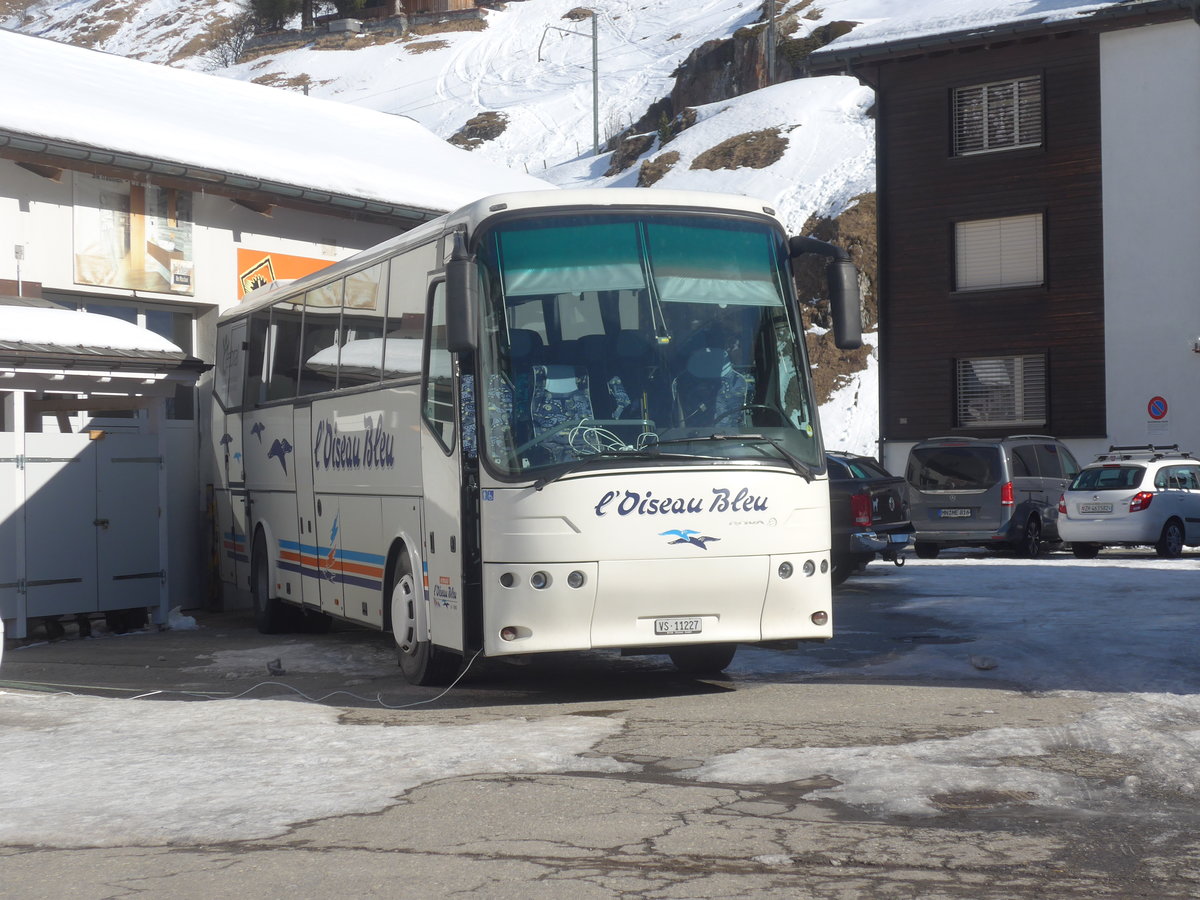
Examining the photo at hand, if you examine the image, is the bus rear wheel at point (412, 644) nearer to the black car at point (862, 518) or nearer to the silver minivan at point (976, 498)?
the black car at point (862, 518)

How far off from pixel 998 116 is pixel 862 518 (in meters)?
19.6

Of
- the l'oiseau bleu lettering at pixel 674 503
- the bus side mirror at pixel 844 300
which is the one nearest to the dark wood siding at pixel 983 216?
the bus side mirror at pixel 844 300

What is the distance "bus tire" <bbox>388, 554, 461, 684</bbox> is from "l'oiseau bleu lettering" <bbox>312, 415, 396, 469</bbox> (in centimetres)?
88

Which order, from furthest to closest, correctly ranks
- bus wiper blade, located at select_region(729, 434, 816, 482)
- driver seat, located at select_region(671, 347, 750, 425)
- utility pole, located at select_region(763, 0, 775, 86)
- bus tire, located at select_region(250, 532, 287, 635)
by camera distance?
utility pole, located at select_region(763, 0, 775, 86)
bus tire, located at select_region(250, 532, 287, 635)
bus wiper blade, located at select_region(729, 434, 816, 482)
driver seat, located at select_region(671, 347, 750, 425)

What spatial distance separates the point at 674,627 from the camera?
10555 mm

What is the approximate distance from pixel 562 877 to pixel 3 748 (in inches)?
190

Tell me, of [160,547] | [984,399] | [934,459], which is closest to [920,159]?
[984,399]

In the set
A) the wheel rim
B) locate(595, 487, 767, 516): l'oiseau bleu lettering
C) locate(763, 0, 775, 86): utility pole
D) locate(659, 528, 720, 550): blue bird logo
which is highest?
locate(763, 0, 775, 86): utility pole

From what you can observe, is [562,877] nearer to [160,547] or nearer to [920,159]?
[160,547]

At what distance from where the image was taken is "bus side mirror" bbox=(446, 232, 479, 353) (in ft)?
33.7

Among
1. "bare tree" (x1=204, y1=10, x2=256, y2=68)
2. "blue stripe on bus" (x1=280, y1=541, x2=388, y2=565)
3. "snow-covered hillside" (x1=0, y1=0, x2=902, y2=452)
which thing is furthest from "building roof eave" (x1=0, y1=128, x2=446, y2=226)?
"bare tree" (x1=204, y1=10, x2=256, y2=68)

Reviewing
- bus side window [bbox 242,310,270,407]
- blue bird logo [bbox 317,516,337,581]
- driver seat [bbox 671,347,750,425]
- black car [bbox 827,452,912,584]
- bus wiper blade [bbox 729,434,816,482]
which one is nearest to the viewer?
driver seat [bbox 671,347,750,425]

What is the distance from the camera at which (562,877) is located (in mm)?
6078

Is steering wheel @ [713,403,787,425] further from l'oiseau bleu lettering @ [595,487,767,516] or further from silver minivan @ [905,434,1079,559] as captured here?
silver minivan @ [905,434,1079,559]
